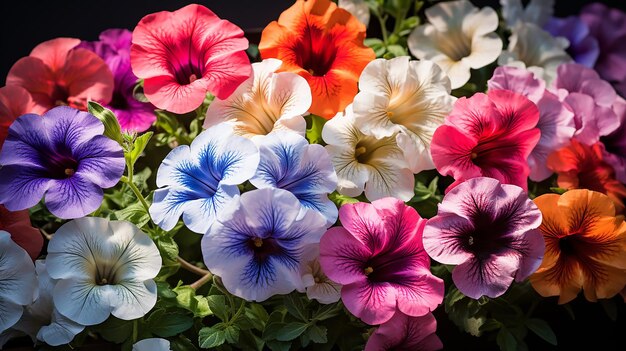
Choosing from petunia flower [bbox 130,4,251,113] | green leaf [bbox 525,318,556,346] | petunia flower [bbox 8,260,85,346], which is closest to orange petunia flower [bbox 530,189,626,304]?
green leaf [bbox 525,318,556,346]

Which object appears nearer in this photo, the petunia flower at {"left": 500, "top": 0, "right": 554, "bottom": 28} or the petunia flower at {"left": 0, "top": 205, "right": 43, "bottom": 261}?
the petunia flower at {"left": 0, "top": 205, "right": 43, "bottom": 261}

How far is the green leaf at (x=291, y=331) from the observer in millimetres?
625

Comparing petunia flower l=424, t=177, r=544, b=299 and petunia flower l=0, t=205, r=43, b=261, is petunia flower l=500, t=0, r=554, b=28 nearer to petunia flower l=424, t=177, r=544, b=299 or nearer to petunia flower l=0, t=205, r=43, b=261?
petunia flower l=424, t=177, r=544, b=299

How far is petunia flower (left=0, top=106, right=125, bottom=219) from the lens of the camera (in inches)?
23.9

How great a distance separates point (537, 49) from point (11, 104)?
0.65 meters

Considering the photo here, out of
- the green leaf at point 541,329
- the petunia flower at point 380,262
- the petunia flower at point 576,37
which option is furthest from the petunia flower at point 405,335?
the petunia flower at point 576,37

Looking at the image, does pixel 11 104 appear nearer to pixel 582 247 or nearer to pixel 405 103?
pixel 405 103

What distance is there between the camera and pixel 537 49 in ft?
3.02

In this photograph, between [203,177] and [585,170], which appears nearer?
[203,177]

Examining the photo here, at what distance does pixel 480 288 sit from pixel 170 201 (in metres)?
0.29

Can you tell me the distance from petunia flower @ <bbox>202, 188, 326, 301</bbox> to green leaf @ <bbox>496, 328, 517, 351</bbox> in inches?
8.9

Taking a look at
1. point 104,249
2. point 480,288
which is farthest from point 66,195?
point 480,288

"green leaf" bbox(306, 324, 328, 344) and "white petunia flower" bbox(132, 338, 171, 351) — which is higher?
"white petunia flower" bbox(132, 338, 171, 351)

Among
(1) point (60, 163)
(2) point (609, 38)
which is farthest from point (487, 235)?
(2) point (609, 38)
